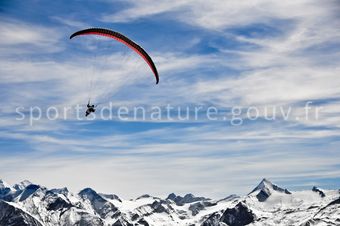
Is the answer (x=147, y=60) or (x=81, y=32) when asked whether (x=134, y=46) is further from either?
(x=81, y=32)

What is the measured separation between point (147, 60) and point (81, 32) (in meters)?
15.0

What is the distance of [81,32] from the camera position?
332 feet

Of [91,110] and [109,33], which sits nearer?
[109,33]

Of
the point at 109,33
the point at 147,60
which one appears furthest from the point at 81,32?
the point at 147,60

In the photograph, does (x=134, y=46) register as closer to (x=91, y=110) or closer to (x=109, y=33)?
(x=109, y=33)

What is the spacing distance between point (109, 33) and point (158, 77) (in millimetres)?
14623

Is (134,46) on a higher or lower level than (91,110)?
higher

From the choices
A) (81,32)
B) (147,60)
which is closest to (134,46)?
(147,60)

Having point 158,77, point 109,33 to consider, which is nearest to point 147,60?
point 158,77

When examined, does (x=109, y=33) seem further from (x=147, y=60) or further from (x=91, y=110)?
(x=91, y=110)

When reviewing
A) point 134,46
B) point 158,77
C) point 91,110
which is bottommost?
point 91,110

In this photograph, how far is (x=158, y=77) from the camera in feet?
342

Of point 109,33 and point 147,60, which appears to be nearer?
point 109,33

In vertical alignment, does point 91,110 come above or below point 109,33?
below
